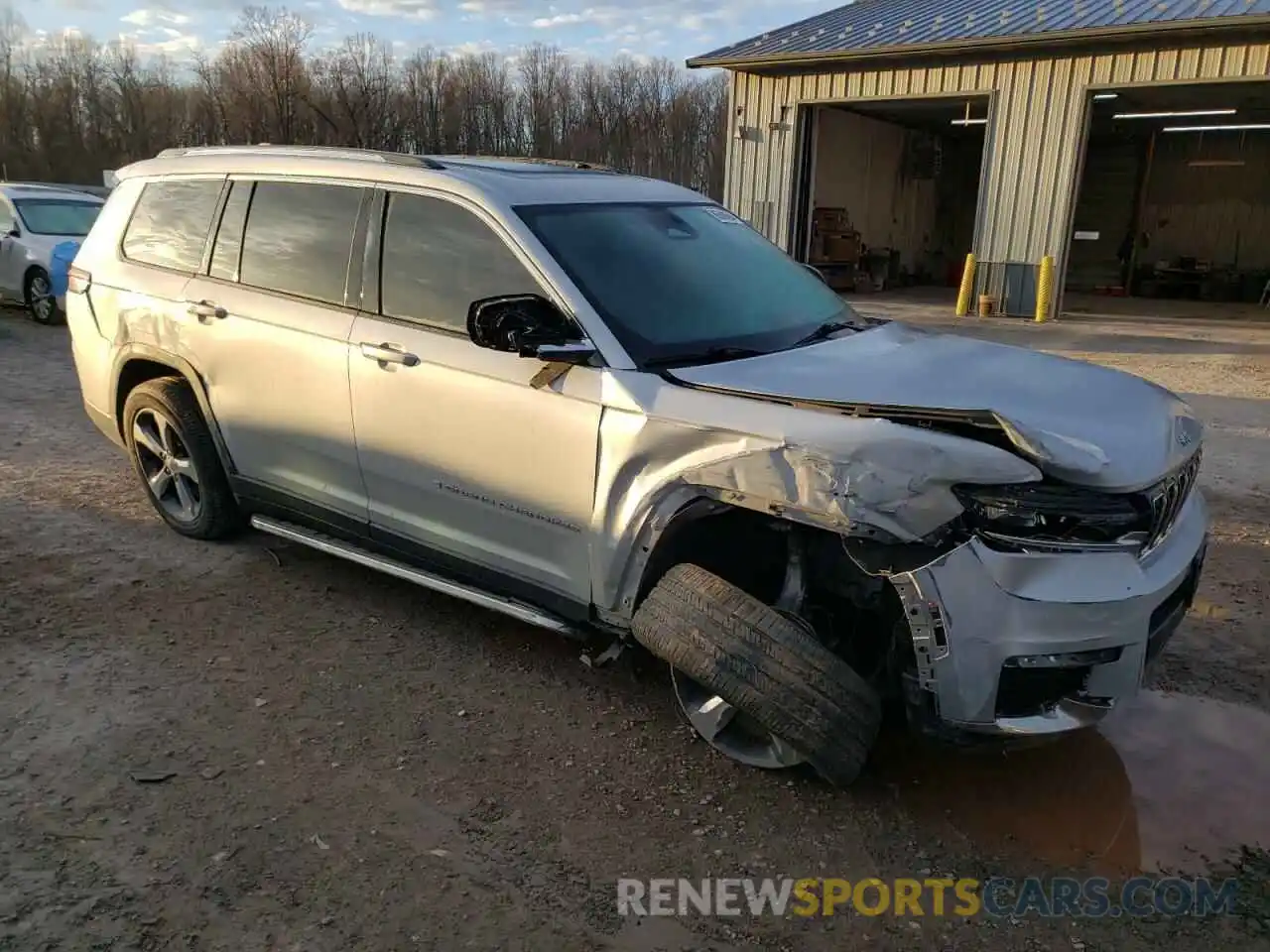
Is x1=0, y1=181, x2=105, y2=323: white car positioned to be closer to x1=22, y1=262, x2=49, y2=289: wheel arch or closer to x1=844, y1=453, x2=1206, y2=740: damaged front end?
x1=22, y1=262, x2=49, y2=289: wheel arch

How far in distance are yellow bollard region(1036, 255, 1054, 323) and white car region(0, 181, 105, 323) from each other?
14.2 meters

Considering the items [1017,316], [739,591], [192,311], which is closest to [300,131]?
[1017,316]

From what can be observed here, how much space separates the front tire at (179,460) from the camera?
4836mm

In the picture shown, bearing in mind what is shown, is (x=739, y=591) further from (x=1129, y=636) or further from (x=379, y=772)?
(x=379, y=772)

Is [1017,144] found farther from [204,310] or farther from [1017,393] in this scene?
[204,310]

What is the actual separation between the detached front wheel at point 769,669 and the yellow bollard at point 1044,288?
564 inches

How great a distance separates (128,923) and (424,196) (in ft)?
8.90

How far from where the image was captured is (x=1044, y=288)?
15656 mm

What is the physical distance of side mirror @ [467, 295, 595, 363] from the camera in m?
3.31

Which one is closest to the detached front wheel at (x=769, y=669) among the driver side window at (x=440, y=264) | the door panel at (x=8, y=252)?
the driver side window at (x=440, y=264)

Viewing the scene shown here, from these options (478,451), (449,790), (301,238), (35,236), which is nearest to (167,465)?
(301,238)

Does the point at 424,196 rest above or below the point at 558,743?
above

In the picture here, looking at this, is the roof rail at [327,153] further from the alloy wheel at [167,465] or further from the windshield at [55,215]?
the windshield at [55,215]

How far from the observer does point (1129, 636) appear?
2787 mm
